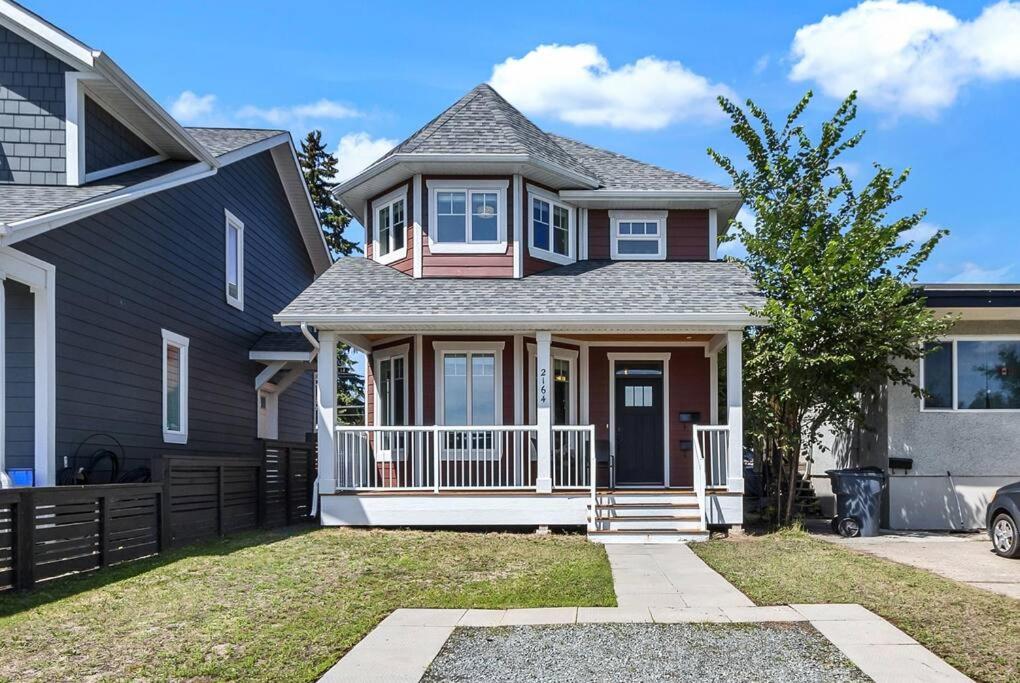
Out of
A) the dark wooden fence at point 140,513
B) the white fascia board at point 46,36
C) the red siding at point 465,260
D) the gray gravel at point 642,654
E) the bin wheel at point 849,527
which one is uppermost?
the white fascia board at point 46,36

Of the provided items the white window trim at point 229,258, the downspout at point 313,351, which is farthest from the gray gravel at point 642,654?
the white window trim at point 229,258

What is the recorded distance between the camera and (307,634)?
6.95 meters

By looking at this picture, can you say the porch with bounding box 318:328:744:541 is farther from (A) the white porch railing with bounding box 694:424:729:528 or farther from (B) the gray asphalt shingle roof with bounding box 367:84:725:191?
(B) the gray asphalt shingle roof with bounding box 367:84:725:191

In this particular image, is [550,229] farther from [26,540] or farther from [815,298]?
[26,540]

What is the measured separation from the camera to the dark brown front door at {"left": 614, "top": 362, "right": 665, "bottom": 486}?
16.0 m

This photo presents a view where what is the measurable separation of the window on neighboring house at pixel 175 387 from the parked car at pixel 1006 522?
1167 cm

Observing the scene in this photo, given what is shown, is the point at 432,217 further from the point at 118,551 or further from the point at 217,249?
the point at 118,551

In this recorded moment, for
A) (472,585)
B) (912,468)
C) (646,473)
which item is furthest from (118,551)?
(912,468)

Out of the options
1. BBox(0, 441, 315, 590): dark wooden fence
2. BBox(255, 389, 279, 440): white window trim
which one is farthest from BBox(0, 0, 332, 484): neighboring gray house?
BBox(0, 441, 315, 590): dark wooden fence

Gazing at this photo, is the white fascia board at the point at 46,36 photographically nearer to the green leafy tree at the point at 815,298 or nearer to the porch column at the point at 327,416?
the porch column at the point at 327,416

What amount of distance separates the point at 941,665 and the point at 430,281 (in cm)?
1060

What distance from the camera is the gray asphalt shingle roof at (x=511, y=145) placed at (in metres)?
15.3

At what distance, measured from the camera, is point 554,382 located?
15.7 metres

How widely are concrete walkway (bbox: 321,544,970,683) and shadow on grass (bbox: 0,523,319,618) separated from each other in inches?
124
